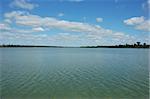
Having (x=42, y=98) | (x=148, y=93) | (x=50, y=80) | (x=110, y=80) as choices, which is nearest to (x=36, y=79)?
(x=50, y=80)

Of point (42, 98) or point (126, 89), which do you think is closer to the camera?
point (42, 98)

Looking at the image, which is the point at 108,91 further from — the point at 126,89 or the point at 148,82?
the point at 148,82

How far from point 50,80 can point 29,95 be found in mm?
1980

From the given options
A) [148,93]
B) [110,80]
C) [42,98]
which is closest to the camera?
[42,98]

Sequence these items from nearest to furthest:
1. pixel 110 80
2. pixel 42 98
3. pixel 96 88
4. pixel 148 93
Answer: pixel 42 98, pixel 148 93, pixel 96 88, pixel 110 80

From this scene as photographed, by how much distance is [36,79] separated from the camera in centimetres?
783

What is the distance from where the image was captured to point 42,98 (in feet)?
18.1

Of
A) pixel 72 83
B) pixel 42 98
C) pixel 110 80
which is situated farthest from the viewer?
pixel 110 80

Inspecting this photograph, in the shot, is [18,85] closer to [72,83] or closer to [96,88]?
[72,83]

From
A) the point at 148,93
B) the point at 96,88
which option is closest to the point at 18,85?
the point at 96,88

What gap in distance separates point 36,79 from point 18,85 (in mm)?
1137

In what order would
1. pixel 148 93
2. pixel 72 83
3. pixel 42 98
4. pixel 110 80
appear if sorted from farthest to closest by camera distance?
pixel 110 80, pixel 72 83, pixel 148 93, pixel 42 98

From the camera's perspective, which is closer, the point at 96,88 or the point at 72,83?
the point at 96,88

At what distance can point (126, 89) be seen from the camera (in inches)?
255
